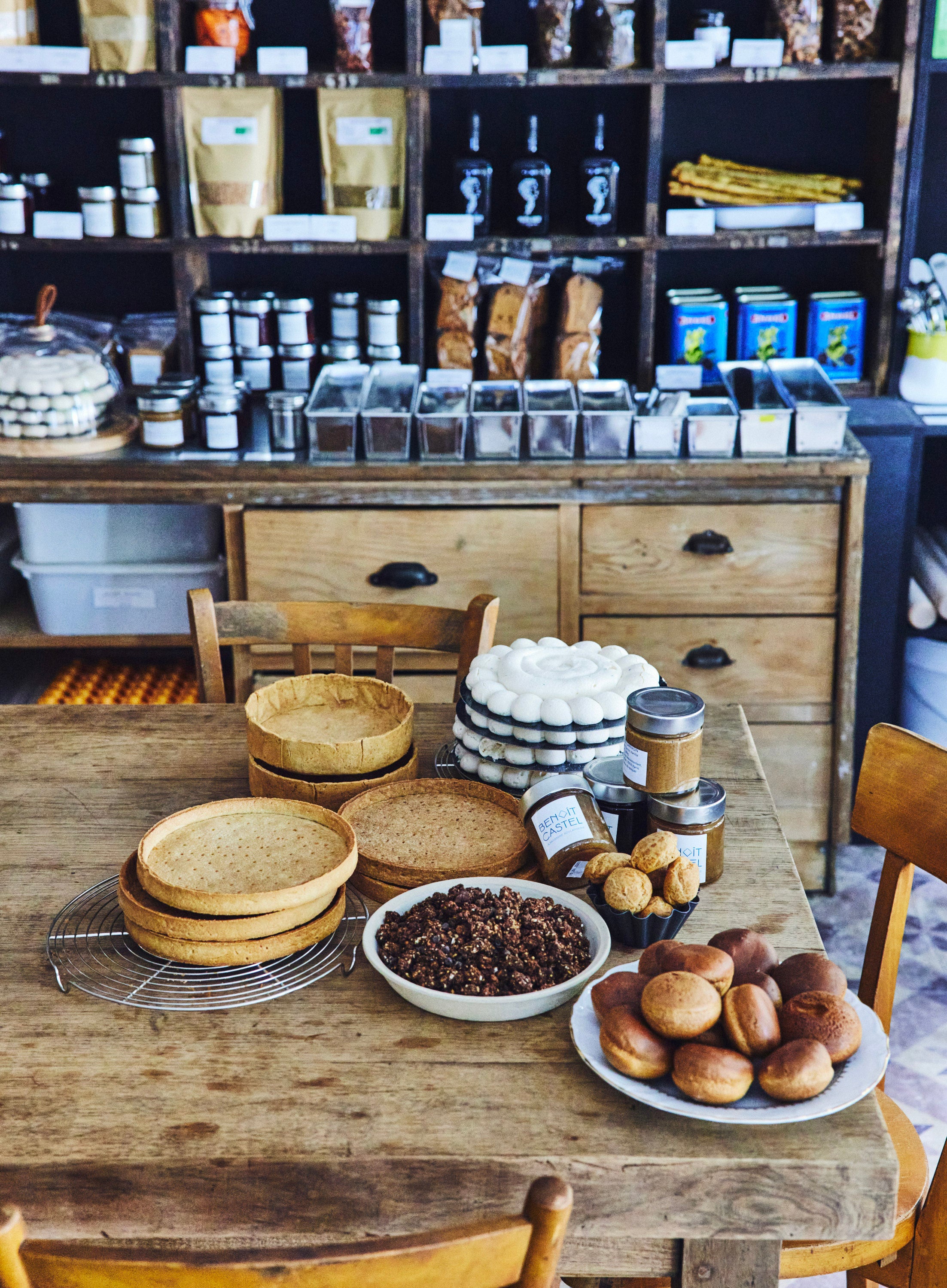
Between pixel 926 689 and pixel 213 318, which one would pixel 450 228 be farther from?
pixel 926 689

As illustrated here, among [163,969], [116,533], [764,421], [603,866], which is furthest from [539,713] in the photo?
[116,533]

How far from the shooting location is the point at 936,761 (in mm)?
1427

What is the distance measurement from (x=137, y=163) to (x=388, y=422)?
2.60 feet

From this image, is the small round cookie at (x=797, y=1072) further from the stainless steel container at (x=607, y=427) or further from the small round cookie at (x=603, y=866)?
the stainless steel container at (x=607, y=427)

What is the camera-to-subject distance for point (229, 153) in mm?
2764

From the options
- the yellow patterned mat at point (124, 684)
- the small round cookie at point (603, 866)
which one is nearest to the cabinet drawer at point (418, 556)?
the yellow patterned mat at point (124, 684)

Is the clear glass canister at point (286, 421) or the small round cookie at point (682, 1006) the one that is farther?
the clear glass canister at point (286, 421)

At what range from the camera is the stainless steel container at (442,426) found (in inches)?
103

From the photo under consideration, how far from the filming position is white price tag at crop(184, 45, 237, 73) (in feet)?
8.78

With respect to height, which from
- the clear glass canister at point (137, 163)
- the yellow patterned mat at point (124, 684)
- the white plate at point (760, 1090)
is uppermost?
the clear glass canister at point (137, 163)

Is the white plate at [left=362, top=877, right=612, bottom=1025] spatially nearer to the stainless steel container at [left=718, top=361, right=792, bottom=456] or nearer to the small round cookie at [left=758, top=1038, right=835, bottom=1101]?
the small round cookie at [left=758, top=1038, right=835, bottom=1101]

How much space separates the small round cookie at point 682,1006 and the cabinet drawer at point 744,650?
1652 millimetres

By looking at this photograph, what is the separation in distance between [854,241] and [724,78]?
1.43ft

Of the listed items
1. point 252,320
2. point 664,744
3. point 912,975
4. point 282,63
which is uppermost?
point 282,63
